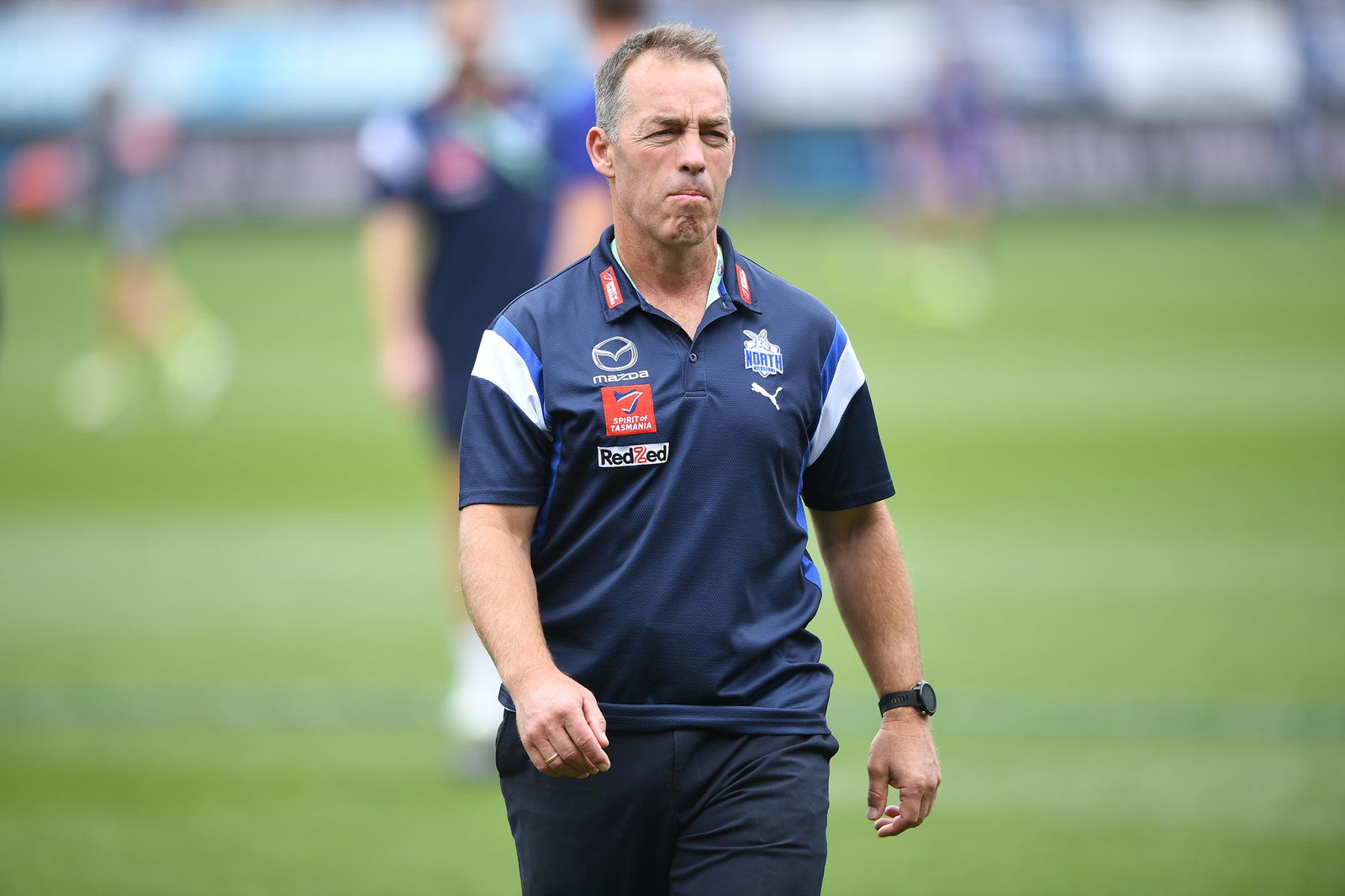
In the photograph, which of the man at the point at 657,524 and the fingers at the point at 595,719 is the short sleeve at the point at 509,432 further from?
the fingers at the point at 595,719

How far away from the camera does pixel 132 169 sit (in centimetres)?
1995

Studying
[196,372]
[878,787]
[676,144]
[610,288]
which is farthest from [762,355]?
[196,372]

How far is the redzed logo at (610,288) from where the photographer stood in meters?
3.43

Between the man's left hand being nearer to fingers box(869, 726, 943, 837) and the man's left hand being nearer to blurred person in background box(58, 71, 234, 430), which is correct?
fingers box(869, 726, 943, 837)

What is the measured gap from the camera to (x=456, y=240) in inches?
288

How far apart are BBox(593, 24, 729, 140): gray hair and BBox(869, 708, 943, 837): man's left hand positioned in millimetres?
1336

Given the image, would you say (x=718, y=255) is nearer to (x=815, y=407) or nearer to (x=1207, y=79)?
(x=815, y=407)

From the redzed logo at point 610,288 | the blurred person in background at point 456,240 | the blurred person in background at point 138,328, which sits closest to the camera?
the redzed logo at point 610,288

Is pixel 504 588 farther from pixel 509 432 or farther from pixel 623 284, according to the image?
pixel 623 284

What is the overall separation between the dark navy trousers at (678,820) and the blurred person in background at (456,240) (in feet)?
12.4

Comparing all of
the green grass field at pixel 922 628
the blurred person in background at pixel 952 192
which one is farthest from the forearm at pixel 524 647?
the blurred person in background at pixel 952 192

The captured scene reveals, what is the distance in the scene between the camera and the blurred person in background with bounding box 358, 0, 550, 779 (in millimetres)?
7141

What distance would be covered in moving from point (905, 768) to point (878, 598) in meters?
0.35

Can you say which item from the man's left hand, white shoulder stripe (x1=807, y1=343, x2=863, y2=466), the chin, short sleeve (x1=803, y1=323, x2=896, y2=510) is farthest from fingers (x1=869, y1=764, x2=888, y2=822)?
the chin
